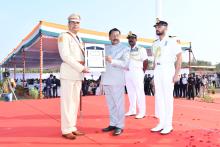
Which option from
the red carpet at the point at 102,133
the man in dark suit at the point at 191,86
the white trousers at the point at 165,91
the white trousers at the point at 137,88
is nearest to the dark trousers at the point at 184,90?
the man in dark suit at the point at 191,86

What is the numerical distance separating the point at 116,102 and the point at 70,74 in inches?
34.8

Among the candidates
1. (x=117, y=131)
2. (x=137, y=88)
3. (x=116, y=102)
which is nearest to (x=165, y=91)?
(x=116, y=102)

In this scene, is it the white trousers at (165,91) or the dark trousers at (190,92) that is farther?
the dark trousers at (190,92)

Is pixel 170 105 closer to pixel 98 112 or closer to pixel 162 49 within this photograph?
pixel 162 49

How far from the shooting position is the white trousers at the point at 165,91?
5066 mm

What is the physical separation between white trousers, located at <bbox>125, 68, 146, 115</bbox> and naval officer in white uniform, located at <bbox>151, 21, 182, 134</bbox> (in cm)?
148

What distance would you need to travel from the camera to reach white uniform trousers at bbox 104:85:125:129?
5.19 meters

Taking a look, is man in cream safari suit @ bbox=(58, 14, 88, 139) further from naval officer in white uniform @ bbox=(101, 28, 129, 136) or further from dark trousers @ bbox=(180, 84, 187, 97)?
dark trousers @ bbox=(180, 84, 187, 97)

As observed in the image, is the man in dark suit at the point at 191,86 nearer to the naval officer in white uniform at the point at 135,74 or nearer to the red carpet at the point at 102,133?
the red carpet at the point at 102,133

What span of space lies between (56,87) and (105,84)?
12.9 metres

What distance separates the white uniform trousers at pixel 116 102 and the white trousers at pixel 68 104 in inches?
24.9

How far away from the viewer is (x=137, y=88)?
675 cm

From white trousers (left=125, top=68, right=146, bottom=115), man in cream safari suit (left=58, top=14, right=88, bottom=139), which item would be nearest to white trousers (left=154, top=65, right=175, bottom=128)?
man in cream safari suit (left=58, top=14, right=88, bottom=139)

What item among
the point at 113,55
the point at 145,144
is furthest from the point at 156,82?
the point at 145,144
